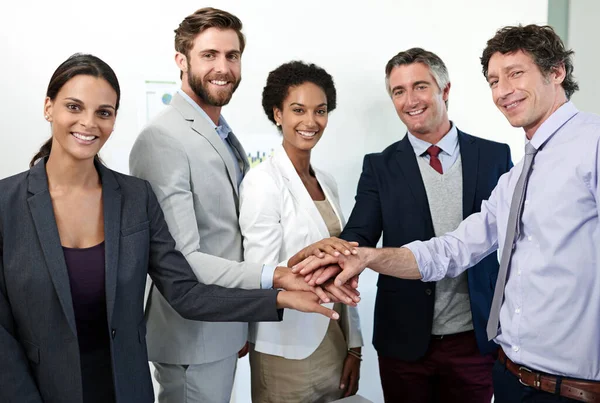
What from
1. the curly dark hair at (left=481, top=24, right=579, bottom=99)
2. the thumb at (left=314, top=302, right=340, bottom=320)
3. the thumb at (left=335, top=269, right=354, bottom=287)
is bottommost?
the thumb at (left=314, top=302, right=340, bottom=320)

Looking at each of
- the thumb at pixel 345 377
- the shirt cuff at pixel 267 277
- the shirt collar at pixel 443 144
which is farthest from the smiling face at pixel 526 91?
the thumb at pixel 345 377

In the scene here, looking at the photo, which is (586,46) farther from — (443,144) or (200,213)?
(200,213)

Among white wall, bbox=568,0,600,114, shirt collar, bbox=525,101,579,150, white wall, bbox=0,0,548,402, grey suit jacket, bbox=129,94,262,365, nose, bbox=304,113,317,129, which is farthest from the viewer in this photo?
white wall, bbox=568,0,600,114

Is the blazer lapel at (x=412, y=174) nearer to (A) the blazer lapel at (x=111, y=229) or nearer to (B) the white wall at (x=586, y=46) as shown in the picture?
(A) the blazer lapel at (x=111, y=229)

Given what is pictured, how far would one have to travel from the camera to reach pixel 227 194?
190cm

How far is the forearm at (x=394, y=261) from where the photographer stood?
1.98 m

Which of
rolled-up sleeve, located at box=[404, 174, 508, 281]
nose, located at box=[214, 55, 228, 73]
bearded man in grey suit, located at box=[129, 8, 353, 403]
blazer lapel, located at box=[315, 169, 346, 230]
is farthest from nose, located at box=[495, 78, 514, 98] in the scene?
nose, located at box=[214, 55, 228, 73]

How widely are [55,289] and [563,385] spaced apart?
1416 millimetres

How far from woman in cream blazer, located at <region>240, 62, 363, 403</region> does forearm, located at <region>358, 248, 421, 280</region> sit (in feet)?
0.58

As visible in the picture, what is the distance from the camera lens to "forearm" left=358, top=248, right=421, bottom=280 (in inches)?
78.0

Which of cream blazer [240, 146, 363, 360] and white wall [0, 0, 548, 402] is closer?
cream blazer [240, 146, 363, 360]

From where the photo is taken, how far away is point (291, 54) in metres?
2.87

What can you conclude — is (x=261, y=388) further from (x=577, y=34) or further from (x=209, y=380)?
(x=577, y=34)

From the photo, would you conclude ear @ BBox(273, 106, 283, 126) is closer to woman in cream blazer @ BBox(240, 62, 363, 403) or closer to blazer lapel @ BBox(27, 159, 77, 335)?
woman in cream blazer @ BBox(240, 62, 363, 403)
